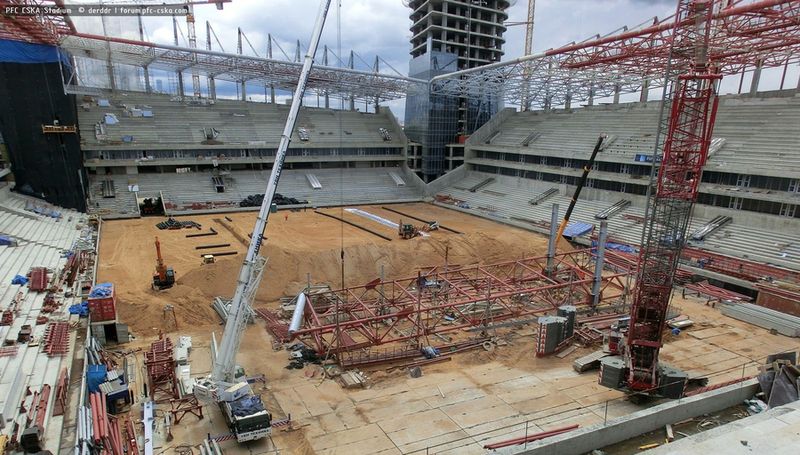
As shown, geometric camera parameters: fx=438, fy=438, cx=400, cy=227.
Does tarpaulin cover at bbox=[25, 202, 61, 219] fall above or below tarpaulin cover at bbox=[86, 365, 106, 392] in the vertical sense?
above

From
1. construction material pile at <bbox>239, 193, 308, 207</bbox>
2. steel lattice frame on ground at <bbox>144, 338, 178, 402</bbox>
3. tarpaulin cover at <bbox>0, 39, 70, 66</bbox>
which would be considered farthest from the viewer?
construction material pile at <bbox>239, 193, 308, 207</bbox>

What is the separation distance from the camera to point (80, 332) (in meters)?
16.1

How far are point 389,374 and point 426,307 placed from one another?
3.68 metres

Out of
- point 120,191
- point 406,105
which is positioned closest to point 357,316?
point 120,191

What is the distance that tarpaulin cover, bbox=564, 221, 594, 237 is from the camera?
3506 centimetres

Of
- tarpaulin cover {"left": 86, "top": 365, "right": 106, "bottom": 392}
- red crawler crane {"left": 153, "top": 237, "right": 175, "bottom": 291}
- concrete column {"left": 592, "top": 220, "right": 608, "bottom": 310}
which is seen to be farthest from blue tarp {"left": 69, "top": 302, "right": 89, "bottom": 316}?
concrete column {"left": 592, "top": 220, "right": 608, "bottom": 310}

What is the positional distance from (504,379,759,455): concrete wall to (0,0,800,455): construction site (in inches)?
3.1

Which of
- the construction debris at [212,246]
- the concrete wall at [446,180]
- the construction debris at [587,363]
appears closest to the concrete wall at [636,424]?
the construction debris at [587,363]

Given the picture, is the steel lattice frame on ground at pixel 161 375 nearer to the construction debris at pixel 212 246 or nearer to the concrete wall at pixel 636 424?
the concrete wall at pixel 636 424

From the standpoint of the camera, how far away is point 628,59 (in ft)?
101

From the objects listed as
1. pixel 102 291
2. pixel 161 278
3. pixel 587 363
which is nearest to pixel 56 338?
pixel 102 291

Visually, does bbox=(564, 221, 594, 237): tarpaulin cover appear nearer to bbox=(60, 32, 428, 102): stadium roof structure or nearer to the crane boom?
bbox=(60, 32, 428, 102): stadium roof structure

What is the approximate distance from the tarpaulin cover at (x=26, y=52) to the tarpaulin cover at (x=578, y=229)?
1690 inches

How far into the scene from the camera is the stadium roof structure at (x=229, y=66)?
3712cm
